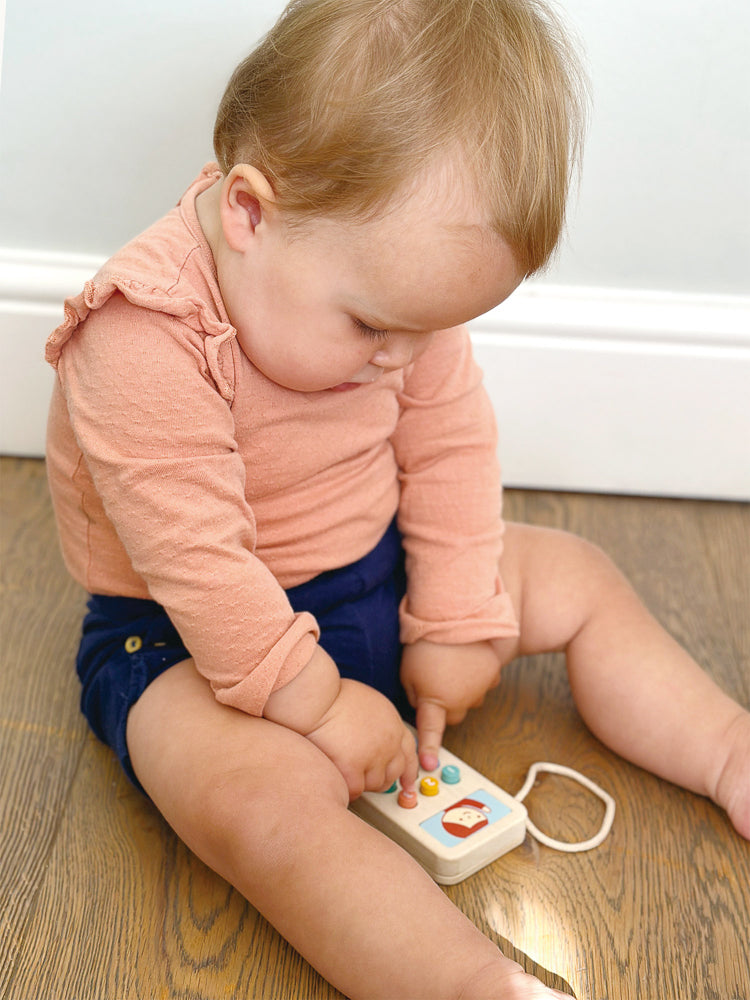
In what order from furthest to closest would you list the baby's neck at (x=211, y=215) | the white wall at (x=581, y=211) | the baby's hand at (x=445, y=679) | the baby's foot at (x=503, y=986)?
the white wall at (x=581, y=211)
the baby's hand at (x=445, y=679)
the baby's neck at (x=211, y=215)
the baby's foot at (x=503, y=986)

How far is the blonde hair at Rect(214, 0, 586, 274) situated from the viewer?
0.63 meters

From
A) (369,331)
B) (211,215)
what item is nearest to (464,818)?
(369,331)

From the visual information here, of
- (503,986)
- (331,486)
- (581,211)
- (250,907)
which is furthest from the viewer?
(581,211)

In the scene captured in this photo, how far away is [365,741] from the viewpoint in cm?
77

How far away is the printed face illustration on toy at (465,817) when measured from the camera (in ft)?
2.55

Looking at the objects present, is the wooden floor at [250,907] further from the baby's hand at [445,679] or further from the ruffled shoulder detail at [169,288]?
the ruffled shoulder detail at [169,288]

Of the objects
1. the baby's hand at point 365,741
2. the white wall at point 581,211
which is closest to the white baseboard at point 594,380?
the white wall at point 581,211

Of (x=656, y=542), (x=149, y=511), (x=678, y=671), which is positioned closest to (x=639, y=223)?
(x=656, y=542)

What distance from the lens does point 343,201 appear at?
0.65 meters

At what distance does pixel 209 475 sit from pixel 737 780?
448 millimetres

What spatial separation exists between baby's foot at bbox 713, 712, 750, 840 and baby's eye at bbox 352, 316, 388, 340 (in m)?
0.41

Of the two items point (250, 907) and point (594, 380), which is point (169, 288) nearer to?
point (250, 907)

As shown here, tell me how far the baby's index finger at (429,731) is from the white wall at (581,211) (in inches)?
17.4

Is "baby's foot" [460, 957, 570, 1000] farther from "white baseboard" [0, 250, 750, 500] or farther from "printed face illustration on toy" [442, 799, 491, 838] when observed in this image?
"white baseboard" [0, 250, 750, 500]
